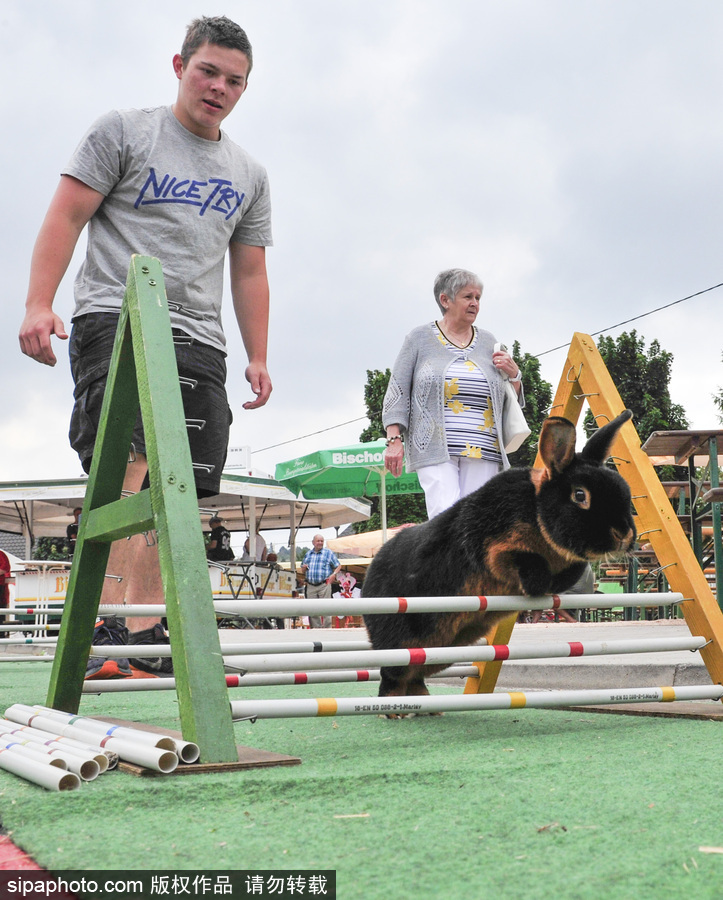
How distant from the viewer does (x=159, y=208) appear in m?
2.94

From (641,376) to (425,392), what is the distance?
22313mm

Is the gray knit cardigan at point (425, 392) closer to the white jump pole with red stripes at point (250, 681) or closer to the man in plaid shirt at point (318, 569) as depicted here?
the white jump pole with red stripes at point (250, 681)

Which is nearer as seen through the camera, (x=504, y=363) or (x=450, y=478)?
(x=450, y=478)

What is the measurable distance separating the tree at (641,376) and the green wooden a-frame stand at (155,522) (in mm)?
22836

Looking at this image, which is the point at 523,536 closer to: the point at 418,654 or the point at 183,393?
the point at 418,654

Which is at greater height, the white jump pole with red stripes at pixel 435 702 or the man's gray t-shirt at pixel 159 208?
the man's gray t-shirt at pixel 159 208

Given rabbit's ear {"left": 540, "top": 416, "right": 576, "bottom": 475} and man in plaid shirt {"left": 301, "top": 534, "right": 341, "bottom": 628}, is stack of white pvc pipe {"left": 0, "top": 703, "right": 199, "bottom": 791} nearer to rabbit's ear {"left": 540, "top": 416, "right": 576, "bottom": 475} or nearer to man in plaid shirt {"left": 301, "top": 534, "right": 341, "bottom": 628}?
rabbit's ear {"left": 540, "top": 416, "right": 576, "bottom": 475}

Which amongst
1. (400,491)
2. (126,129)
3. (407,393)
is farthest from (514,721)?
(400,491)

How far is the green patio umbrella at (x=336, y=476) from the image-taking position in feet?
44.2

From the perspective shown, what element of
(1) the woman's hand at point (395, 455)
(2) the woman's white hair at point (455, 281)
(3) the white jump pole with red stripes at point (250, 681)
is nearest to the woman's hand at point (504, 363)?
(2) the woman's white hair at point (455, 281)

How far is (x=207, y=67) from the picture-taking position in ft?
9.43

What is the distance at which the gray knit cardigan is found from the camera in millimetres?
3740

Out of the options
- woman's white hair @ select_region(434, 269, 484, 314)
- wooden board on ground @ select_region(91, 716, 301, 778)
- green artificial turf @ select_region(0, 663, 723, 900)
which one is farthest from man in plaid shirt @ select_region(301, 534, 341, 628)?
wooden board on ground @ select_region(91, 716, 301, 778)

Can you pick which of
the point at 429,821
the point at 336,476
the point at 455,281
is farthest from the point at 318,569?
the point at 429,821
